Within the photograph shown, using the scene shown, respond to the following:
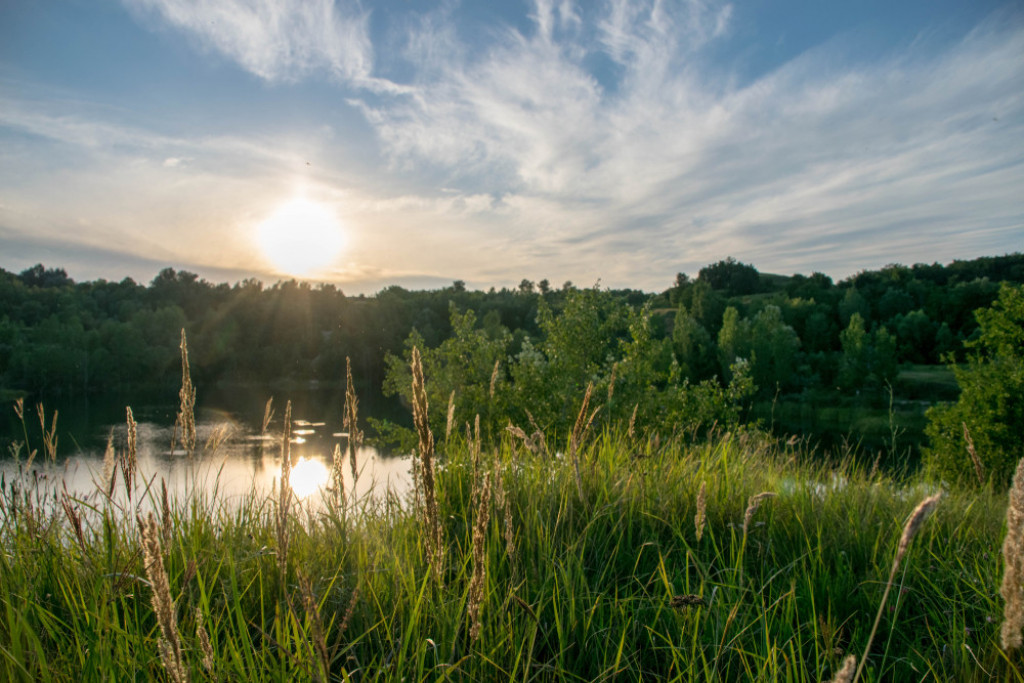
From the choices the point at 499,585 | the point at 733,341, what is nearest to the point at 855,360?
the point at 733,341

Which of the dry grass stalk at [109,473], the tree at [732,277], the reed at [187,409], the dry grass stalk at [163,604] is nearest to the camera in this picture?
the dry grass stalk at [163,604]

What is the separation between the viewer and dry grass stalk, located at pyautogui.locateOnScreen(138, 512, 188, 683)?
83 cm

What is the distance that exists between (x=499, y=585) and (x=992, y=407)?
19056mm

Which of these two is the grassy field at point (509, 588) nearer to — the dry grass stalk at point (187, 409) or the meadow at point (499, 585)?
the meadow at point (499, 585)

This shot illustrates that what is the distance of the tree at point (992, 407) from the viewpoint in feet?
47.2

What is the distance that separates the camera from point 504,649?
5.90 ft

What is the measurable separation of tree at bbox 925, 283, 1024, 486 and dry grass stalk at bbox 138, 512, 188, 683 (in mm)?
16505

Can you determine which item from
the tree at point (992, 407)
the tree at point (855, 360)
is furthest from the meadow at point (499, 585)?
the tree at point (855, 360)

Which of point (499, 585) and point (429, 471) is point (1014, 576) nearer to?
point (429, 471)

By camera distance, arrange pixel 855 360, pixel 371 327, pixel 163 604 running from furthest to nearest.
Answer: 1. pixel 371 327
2. pixel 855 360
3. pixel 163 604

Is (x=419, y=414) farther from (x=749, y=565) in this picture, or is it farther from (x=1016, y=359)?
(x=1016, y=359)

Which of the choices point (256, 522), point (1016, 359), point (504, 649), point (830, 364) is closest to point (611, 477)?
point (504, 649)

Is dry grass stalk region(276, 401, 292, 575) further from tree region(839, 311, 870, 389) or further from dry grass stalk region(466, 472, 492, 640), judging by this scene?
tree region(839, 311, 870, 389)

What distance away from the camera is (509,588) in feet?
6.30
